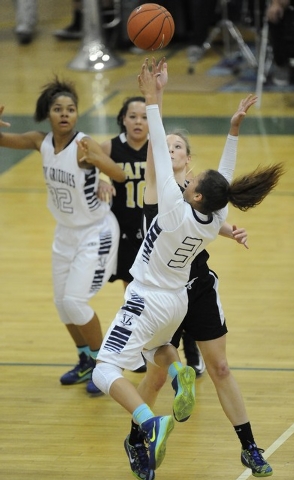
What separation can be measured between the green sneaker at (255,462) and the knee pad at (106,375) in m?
0.75

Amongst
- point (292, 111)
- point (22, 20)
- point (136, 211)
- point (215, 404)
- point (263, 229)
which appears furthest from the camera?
Result: point (22, 20)

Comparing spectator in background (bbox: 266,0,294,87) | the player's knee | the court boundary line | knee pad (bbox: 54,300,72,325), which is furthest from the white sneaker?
the player's knee

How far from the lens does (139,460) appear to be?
15.2 ft

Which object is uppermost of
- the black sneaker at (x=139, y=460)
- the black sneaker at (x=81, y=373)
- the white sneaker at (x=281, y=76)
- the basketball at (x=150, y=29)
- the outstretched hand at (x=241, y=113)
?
the basketball at (x=150, y=29)

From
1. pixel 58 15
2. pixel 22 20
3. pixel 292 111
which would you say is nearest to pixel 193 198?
pixel 292 111

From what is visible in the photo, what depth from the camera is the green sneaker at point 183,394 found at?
4.38 meters

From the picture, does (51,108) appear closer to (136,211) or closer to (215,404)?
(136,211)

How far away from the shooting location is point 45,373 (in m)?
6.18

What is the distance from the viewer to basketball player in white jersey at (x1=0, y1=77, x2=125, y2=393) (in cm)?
577

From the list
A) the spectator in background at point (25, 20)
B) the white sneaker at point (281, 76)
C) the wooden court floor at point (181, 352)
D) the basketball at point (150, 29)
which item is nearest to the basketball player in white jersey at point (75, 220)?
the wooden court floor at point (181, 352)

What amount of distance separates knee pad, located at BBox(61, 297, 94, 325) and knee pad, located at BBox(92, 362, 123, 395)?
123 cm

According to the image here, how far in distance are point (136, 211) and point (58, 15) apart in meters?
12.5

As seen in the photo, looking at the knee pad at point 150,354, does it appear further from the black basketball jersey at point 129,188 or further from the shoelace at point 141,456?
the black basketball jersey at point 129,188

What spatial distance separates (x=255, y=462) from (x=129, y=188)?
2.07 meters
